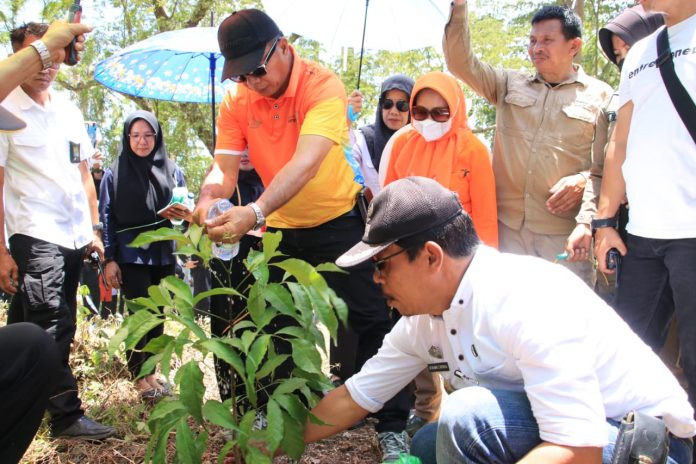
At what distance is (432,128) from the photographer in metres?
3.35

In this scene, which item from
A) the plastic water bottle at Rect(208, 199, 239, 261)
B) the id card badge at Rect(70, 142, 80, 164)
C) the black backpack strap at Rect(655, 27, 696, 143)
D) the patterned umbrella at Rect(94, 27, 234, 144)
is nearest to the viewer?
the black backpack strap at Rect(655, 27, 696, 143)

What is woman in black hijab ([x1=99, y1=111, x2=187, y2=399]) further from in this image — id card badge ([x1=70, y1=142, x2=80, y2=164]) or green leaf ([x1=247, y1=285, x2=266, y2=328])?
green leaf ([x1=247, y1=285, x2=266, y2=328])

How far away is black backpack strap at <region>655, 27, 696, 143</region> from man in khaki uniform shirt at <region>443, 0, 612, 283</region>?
0.63 metres

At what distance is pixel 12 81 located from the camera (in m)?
2.38

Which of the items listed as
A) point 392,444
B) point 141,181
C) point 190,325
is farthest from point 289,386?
point 141,181

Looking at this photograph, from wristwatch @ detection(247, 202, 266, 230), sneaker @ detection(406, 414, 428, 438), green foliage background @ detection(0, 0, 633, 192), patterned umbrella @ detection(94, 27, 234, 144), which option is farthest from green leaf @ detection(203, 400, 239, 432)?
green foliage background @ detection(0, 0, 633, 192)

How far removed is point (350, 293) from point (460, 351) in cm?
115

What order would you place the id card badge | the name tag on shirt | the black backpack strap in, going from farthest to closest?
the id card badge < the black backpack strap < the name tag on shirt

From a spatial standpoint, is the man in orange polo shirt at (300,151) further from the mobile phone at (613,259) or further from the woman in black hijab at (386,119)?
the mobile phone at (613,259)

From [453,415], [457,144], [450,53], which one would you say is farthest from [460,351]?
[450,53]

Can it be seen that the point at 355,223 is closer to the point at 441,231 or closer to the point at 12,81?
the point at 441,231

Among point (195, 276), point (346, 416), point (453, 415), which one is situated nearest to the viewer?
point (453, 415)

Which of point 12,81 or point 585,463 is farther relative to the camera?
point 12,81

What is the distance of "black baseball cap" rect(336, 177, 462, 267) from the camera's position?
6.06ft
